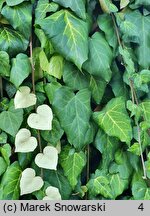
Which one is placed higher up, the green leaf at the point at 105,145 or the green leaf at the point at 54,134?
the green leaf at the point at 54,134

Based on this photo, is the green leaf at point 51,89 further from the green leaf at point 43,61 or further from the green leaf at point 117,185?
the green leaf at point 117,185

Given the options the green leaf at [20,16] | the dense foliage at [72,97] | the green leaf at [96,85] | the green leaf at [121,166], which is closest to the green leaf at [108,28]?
the dense foliage at [72,97]

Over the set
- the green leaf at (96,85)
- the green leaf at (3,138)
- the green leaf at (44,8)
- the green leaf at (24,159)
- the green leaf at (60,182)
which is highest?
the green leaf at (44,8)

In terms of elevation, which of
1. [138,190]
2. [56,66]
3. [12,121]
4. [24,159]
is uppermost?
[56,66]

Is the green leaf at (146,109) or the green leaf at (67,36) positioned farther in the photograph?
the green leaf at (146,109)

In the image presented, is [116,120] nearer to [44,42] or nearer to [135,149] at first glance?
[135,149]

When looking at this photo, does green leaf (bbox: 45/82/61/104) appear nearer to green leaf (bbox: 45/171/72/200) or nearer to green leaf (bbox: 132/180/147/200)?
green leaf (bbox: 45/171/72/200)

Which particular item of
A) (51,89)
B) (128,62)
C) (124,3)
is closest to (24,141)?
(51,89)

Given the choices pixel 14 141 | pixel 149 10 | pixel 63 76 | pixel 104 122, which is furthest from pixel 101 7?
pixel 14 141

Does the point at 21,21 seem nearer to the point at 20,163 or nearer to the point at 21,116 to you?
the point at 21,116
